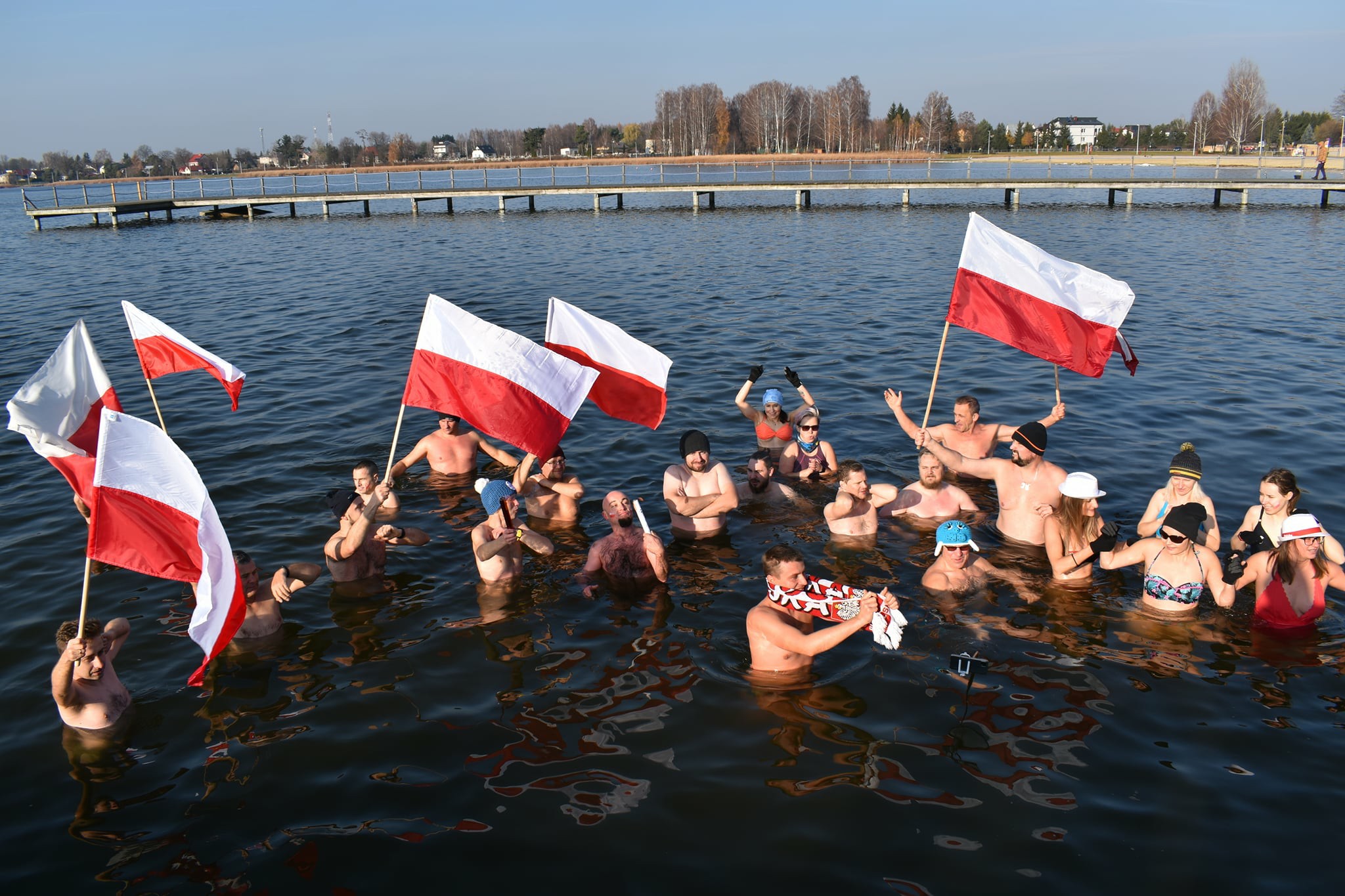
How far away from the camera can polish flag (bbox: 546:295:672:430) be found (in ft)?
30.8

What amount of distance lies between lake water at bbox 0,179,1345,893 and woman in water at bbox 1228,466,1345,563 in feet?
1.99

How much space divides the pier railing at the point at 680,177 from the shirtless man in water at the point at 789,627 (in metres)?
40.0

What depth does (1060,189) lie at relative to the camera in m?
54.2

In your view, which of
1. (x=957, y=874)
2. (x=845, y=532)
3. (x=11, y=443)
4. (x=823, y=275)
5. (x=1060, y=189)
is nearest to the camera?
(x=957, y=874)

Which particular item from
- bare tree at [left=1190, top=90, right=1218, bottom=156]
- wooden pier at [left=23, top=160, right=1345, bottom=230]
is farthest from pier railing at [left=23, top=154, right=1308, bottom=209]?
bare tree at [left=1190, top=90, right=1218, bottom=156]

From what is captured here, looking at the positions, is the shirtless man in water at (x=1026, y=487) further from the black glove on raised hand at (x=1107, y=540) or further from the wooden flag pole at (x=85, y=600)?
the wooden flag pole at (x=85, y=600)

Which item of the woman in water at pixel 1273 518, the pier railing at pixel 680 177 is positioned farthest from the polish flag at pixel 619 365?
the pier railing at pixel 680 177

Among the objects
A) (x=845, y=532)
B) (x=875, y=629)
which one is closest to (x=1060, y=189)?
(x=845, y=532)

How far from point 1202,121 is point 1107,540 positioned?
13777 cm

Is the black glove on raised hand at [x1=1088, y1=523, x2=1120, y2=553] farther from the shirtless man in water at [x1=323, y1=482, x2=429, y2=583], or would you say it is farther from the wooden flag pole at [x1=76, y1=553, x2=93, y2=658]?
the wooden flag pole at [x1=76, y1=553, x2=93, y2=658]

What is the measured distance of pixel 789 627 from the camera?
698cm

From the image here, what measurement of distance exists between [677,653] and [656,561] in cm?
96

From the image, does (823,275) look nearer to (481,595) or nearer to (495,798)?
(481,595)

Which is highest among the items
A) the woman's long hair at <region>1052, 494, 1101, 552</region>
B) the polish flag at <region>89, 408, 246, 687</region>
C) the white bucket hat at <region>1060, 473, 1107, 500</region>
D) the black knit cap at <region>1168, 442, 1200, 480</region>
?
the polish flag at <region>89, 408, 246, 687</region>
